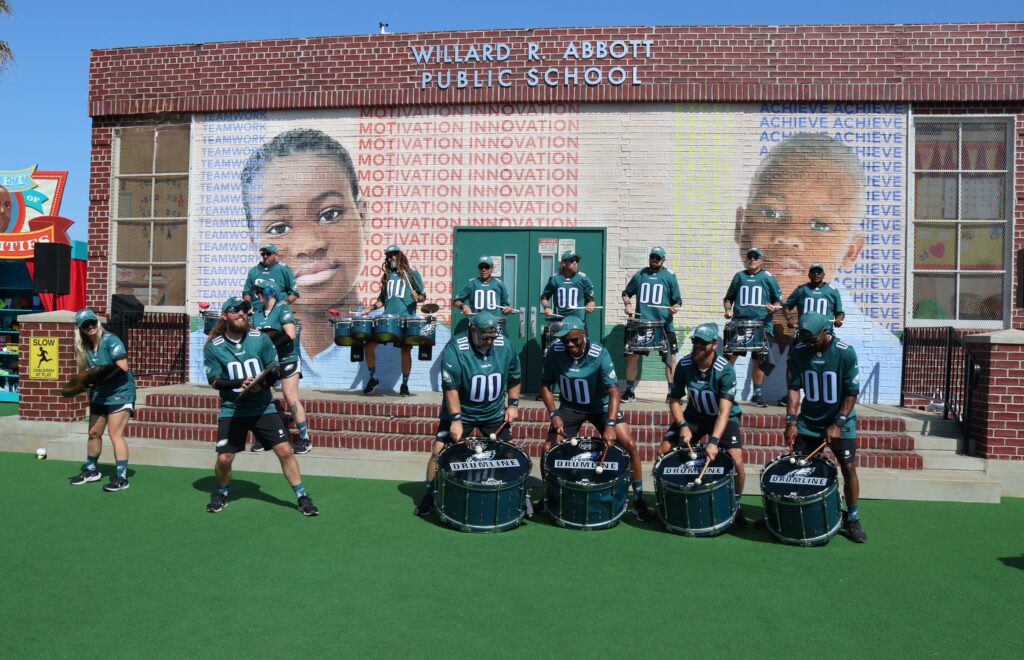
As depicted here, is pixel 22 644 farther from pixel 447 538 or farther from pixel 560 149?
pixel 560 149

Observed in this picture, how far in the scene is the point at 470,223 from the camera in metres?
12.3

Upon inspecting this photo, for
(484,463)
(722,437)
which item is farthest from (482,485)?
(722,437)

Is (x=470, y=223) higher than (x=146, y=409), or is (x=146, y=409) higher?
(x=470, y=223)

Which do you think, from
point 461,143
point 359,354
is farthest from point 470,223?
point 359,354

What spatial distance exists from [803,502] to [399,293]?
620cm

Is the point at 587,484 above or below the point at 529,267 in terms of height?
below

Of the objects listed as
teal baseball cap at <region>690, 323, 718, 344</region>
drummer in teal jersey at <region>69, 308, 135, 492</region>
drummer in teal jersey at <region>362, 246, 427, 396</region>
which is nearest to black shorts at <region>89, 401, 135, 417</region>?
drummer in teal jersey at <region>69, 308, 135, 492</region>

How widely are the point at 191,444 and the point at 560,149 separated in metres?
6.72

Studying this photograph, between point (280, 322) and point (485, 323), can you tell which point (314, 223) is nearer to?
point (280, 322)

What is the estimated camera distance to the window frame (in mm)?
11445

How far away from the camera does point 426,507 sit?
291 inches

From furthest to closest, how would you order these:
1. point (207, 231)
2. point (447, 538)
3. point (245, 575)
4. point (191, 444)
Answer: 1. point (207, 231)
2. point (191, 444)
3. point (447, 538)
4. point (245, 575)

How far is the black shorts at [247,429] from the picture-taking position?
741cm

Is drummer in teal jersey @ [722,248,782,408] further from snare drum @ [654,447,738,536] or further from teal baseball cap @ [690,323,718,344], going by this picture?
snare drum @ [654,447,738,536]
